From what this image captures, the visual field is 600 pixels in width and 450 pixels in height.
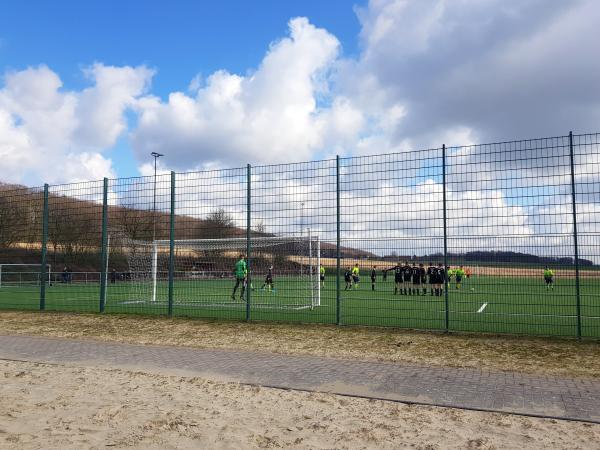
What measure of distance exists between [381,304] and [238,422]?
8.94 m

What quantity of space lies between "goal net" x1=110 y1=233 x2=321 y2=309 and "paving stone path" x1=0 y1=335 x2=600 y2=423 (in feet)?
13.3

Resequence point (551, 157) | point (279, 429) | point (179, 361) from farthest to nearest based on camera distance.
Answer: point (551, 157)
point (179, 361)
point (279, 429)

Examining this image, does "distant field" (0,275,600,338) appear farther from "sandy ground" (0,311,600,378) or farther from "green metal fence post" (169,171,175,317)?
"sandy ground" (0,311,600,378)

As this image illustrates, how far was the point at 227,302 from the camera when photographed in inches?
593

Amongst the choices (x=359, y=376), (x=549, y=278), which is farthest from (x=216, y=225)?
(x=549, y=278)

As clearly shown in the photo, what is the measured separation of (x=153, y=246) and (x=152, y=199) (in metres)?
3.52

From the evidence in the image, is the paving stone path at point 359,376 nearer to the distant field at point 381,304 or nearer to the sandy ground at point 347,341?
the sandy ground at point 347,341

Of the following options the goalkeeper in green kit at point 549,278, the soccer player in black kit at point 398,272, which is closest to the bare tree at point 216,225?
the soccer player in black kit at point 398,272

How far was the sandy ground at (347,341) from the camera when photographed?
762cm

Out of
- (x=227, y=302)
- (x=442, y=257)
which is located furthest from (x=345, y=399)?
(x=227, y=302)

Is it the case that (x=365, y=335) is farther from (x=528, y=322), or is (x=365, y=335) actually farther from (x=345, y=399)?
(x=345, y=399)

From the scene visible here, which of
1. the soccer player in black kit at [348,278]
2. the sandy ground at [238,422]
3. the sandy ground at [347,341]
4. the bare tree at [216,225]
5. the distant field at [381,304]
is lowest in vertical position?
the sandy ground at [238,422]

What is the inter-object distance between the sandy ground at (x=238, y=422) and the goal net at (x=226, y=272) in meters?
6.11

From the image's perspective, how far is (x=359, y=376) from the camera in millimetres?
6730
